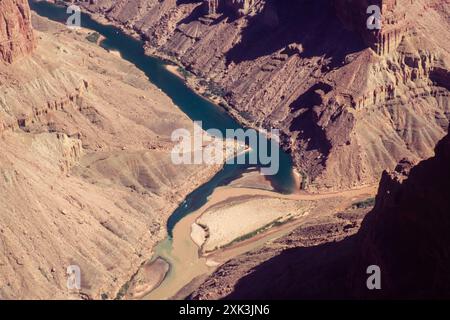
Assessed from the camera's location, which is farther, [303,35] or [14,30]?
[303,35]

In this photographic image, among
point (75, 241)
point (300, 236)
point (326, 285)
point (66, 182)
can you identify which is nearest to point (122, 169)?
point (66, 182)

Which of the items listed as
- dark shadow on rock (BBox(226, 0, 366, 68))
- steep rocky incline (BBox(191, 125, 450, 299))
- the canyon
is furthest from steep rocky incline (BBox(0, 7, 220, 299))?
dark shadow on rock (BBox(226, 0, 366, 68))

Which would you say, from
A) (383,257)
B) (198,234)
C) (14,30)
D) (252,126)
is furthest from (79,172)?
(383,257)

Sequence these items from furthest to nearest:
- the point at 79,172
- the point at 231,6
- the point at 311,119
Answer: the point at 231,6 → the point at 311,119 → the point at 79,172

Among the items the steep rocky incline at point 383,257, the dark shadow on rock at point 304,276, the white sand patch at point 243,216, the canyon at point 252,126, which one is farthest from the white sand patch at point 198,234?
the dark shadow on rock at point 304,276

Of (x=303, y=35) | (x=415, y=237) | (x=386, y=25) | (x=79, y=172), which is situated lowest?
(x=415, y=237)

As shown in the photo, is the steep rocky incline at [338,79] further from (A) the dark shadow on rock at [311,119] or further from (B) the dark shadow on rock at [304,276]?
(B) the dark shadow on rock at [304,276]

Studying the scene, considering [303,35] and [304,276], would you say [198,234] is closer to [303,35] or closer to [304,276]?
[304,276]
